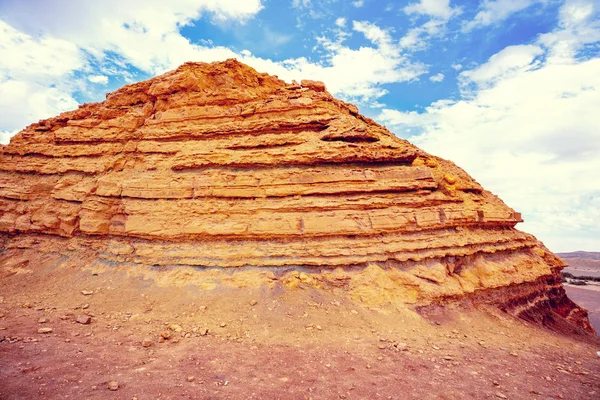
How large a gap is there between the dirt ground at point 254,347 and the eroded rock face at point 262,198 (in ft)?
3.66

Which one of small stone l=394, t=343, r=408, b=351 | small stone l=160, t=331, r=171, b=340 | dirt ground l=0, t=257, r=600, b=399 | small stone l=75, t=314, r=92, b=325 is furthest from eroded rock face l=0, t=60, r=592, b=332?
small stone l=160, t=331, r=171, b=340

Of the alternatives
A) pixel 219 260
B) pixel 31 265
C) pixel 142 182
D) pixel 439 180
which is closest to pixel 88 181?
pixel 142 182

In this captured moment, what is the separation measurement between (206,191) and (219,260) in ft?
9.83

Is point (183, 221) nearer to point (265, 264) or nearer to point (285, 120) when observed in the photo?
point (265, 264)

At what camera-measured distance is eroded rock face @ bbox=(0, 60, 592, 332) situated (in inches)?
441

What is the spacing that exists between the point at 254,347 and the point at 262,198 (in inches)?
225

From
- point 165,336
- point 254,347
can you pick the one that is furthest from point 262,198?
point 165,336

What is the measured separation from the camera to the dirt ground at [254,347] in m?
6.26

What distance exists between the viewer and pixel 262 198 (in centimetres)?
1202

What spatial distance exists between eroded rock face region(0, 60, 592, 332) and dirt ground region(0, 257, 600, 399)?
3.66ft

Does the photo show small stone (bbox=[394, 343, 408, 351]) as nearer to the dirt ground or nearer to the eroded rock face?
the dirt ground

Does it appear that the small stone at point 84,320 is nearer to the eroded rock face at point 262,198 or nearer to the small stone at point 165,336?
the small stone at point 165,336

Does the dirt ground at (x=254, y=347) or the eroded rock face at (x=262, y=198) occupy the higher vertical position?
the eroded rock face at (x=262, y=198)

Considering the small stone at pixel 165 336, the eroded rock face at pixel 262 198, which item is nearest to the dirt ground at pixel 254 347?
the small stone at pixel 165 336
